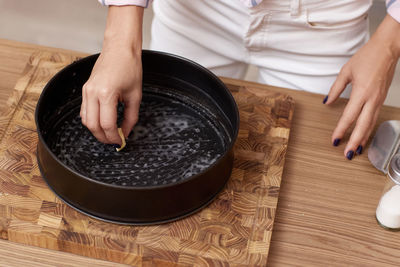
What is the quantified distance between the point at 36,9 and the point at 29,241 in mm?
1866

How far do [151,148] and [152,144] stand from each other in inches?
0.4

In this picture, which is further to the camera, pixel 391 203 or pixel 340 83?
pixel 340 83

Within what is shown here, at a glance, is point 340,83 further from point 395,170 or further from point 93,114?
point 93,114

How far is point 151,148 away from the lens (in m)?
0.98

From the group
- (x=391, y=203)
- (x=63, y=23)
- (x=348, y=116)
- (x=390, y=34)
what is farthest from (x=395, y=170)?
(x=63, y=23)

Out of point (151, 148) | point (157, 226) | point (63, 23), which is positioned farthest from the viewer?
point (63, 23)

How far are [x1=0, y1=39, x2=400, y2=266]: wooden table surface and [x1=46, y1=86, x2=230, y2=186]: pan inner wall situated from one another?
15 centimetres

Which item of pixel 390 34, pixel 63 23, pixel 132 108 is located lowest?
pixel 63 23

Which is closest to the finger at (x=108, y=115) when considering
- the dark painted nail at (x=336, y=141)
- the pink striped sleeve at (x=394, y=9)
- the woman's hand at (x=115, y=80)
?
the woman's hand at (x=115, y=80)

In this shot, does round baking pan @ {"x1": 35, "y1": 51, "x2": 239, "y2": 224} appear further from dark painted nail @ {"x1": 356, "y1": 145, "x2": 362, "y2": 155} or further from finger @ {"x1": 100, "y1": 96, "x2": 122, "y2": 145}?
dark painted nail @ {"x1": 356, "y1": 145, "x2": 362, "y2": 155}

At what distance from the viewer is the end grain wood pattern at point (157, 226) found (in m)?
0.85

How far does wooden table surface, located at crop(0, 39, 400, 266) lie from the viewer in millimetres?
892

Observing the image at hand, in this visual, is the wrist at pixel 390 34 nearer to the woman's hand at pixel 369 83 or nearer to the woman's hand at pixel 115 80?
the woman's hand at pixel 369 83

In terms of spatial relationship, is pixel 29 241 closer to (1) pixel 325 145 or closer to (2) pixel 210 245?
(2) pixel 210 245
